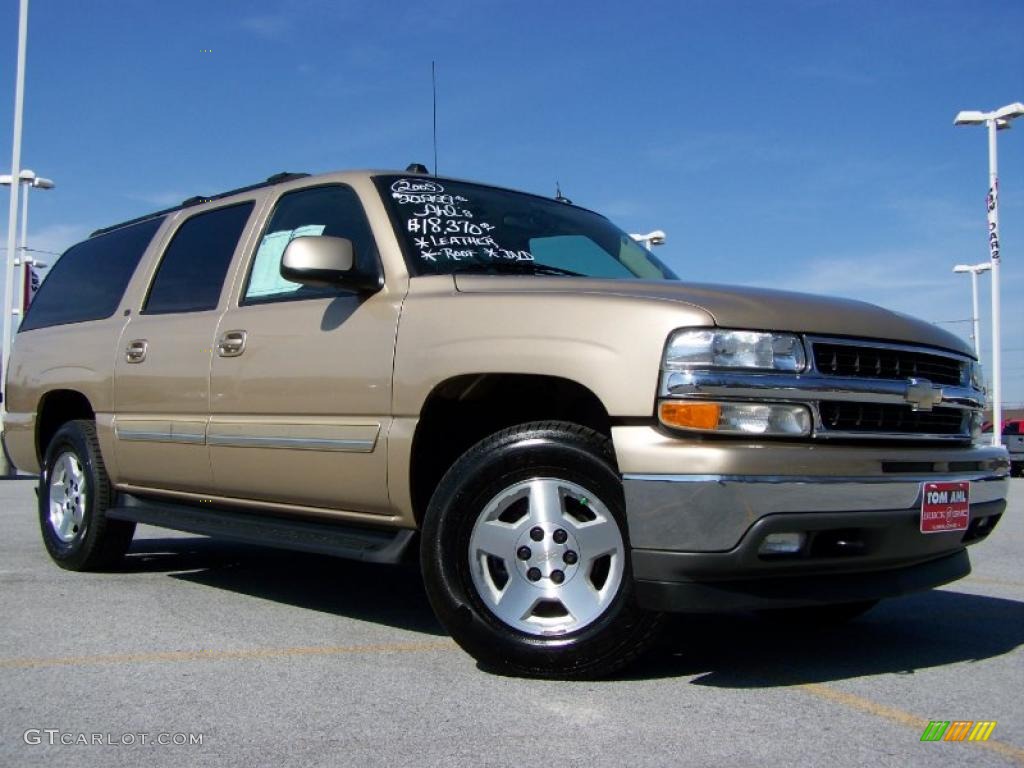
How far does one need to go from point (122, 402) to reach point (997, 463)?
4108 millimetres

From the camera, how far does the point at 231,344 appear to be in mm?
4879

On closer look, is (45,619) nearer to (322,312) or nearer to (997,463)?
(322,312)

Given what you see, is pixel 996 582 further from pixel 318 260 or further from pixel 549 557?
pixel 318 260

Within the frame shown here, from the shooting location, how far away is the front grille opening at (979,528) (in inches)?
155

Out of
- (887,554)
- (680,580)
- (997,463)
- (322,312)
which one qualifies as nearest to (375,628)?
(322,312)

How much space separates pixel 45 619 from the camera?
4676 mm

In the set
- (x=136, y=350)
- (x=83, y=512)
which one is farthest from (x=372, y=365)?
(x=83, y=512)

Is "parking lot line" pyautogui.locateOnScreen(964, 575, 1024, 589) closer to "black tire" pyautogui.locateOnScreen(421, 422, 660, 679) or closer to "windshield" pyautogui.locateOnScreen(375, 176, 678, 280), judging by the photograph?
"windshield" pyautogui.locateOnScreen(375, 176, 678, 280)

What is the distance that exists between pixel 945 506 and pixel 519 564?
1.44m

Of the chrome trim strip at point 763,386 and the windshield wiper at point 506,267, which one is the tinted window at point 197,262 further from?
the chrome trim strip at point 763,386

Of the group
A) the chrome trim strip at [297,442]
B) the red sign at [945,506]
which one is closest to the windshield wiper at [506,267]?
the chrome trim strip at [297,442]

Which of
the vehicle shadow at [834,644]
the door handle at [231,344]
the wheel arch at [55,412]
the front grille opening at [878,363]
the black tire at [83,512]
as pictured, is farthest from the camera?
the wheel arch at [55,412]

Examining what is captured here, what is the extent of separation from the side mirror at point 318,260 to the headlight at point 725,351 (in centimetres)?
144

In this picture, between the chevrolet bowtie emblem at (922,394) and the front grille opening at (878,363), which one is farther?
the chevrolet bowtie emblem at (922,394)
